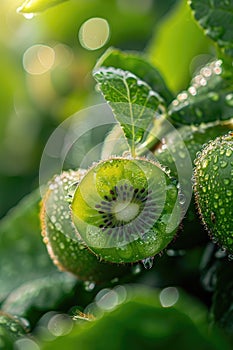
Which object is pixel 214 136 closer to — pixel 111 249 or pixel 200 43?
pixel 111 249

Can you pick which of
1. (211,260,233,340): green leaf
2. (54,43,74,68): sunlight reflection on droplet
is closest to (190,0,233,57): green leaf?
(211,260,233,340): green leaf

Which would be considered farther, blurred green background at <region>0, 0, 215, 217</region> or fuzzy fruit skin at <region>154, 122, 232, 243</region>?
blurred green background at <region>0, 0, 215, 217</region>

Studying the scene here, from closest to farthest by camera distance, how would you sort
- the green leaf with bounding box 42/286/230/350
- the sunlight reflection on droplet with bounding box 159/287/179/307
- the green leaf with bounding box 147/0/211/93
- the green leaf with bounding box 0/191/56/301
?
the green leaf with bounding box 42/286/230/350 → the sunlight reflection on droplet with bounding box 159/287/179/307 → the green leaf with bounding box 0/191/56/301 → the green leaf with bounding box 147/0/211/93

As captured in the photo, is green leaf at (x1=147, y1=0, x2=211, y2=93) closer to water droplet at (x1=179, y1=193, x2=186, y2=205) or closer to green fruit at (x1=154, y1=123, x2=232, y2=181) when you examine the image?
green fruit at (x1=154, y1=123, x2=232, y2=181)

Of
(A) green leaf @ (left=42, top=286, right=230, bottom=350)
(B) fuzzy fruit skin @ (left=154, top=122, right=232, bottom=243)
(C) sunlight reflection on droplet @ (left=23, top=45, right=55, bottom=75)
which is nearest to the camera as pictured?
(A) green leaf @ (left=42, top=286, right=230, bottom=350)

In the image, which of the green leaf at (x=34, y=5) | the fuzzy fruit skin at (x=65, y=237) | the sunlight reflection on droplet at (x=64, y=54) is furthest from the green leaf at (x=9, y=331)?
the sunlight reflection on droplet at (x=64, y=54)

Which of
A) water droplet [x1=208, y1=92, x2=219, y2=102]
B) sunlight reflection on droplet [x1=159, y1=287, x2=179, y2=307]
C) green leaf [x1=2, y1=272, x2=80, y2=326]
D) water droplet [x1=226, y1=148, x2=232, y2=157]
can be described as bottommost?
sunlight reflection on droplet [x1=159, y1=287, x2=179, y2=307]

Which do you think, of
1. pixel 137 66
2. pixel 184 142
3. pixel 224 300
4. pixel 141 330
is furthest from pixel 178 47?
pixel 141 330

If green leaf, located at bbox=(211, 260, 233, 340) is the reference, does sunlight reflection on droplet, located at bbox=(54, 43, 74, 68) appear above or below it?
above

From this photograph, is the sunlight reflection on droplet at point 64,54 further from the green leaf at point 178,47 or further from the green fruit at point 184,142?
the green fruit at point 184,142
